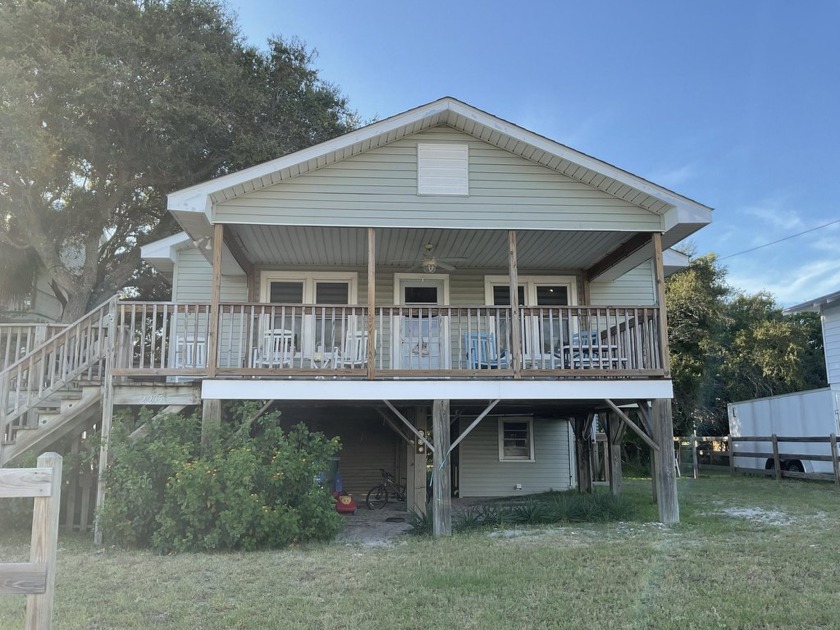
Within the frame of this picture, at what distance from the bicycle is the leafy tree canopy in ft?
50.3

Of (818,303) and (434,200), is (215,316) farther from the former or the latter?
(818,303)

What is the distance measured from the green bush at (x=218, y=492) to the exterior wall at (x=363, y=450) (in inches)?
218

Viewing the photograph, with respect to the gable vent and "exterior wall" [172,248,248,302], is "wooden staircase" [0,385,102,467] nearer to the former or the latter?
"exterior wall" [172,248,248,302]

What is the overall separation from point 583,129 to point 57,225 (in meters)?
A: 17.1

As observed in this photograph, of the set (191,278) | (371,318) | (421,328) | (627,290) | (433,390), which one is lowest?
(433,390)

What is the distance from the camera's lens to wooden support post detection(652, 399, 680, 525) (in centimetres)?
966

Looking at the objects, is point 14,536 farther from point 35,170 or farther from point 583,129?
point 583,129

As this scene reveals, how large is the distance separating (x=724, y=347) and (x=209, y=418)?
90.4 feet

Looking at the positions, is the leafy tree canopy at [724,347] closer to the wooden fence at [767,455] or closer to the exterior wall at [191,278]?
the wooden fence at [767,455]

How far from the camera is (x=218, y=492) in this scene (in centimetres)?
805

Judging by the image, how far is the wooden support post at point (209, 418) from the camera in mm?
8883

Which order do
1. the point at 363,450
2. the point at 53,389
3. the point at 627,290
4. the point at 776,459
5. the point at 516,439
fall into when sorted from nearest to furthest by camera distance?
1. the point at 53,389
2. the point at 627,290
3. the point at 363,450
4. the point at 516,439
5. the point at 776,459

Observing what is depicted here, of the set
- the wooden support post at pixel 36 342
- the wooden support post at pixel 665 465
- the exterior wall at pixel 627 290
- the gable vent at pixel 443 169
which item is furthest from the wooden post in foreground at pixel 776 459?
the wooden support post at pixel 36 342

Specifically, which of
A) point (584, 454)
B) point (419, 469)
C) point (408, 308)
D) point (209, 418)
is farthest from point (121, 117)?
point (584, 454)
